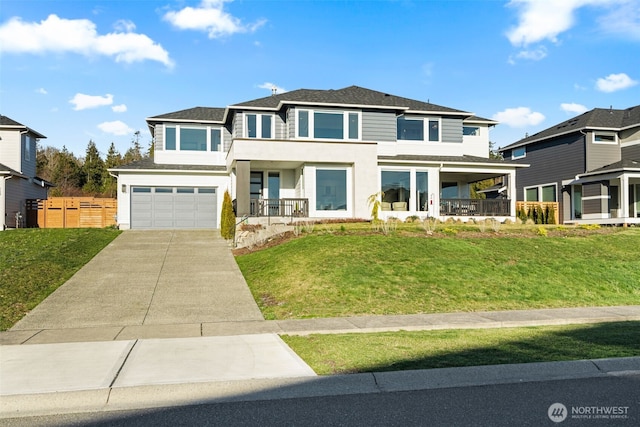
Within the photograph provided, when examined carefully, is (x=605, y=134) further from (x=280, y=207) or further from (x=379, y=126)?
(x=280, y=207)

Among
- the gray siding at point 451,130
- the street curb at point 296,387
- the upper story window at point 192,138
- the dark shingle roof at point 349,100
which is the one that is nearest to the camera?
the street curb at point 296,387

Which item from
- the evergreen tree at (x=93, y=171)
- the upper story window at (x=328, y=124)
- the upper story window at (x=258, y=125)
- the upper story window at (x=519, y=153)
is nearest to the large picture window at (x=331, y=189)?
the upper story window at (x=328, y=124)

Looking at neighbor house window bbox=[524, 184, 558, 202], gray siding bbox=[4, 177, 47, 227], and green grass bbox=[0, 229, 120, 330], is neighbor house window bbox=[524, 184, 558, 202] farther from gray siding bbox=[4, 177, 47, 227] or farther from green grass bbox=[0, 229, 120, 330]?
gray siding bbox=[4, 177, 47, 227]

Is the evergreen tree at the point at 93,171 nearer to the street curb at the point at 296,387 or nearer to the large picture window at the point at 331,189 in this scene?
the large picture window at the point at 331,189

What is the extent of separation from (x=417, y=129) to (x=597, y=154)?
11.6 meters

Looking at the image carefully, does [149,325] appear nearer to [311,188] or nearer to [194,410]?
[194,410]

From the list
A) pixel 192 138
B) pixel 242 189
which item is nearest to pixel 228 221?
pixel 242 189

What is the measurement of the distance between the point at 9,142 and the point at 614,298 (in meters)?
30.2

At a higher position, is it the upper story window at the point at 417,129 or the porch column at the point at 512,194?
the upper story window at the point at 417,129

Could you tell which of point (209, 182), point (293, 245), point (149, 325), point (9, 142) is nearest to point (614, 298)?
point (293, 245)

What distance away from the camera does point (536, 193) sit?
3600 cm

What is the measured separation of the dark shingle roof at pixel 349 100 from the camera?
85.0 feet

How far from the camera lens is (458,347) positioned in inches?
320

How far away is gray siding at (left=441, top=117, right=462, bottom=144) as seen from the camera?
28.8m
